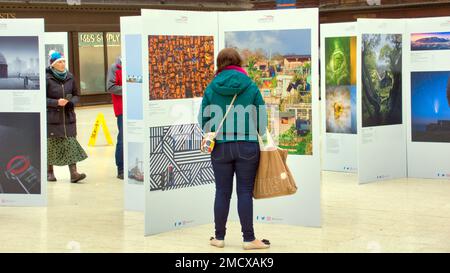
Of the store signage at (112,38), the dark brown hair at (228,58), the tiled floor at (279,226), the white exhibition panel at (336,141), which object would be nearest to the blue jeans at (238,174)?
the tiled floor at (279,226)

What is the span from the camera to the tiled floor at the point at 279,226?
7473mm

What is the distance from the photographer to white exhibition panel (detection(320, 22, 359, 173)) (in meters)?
12.3

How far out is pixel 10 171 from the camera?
949 cm

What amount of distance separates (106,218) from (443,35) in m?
5.36

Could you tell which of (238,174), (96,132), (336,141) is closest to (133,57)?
(238,174)

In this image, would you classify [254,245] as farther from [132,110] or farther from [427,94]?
[427,94]

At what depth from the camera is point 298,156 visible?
832 centimetres

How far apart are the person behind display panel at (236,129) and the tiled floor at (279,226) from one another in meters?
0.56

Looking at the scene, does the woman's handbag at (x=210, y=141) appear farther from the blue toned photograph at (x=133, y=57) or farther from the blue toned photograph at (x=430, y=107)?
the blue toned photograph at (x=430, y=107)

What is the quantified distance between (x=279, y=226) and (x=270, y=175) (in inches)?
54.0

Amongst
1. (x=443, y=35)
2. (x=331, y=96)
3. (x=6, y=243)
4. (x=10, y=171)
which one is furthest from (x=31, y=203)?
(x=443, y=35)

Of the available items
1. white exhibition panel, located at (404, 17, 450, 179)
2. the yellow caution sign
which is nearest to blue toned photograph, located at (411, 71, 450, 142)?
white exhibition panel, located at (404, 17, 450, 179)

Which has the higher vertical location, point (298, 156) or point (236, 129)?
point (236, 129)

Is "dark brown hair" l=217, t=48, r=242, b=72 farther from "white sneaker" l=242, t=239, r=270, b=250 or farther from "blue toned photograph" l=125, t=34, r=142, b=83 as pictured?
"blue toned photograph" l=125, t=34, r=142, b=83
